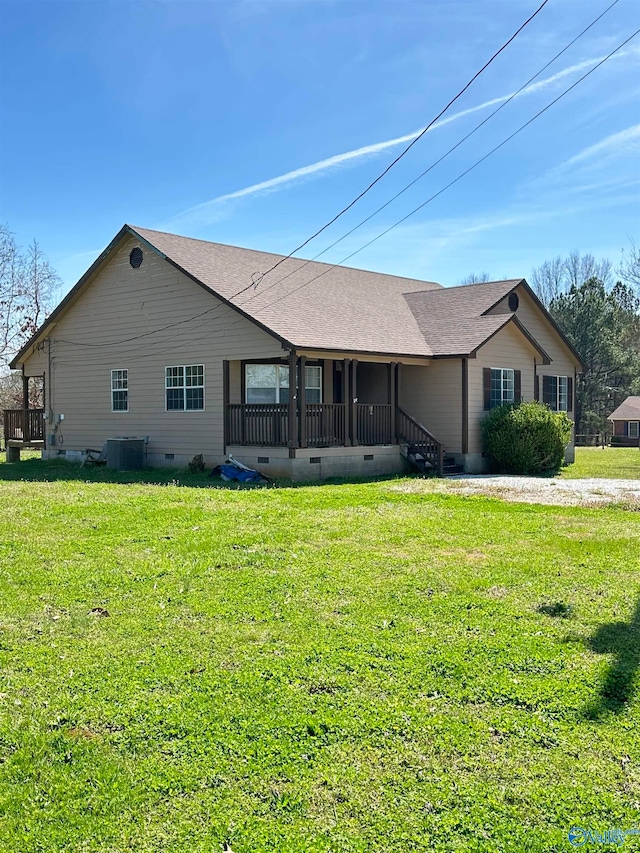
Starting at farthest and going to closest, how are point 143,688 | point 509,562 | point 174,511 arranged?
point 174,511 → point 509,562 → point 143,688

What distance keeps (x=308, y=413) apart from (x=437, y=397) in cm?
448

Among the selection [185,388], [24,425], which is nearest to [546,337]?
[185,388]

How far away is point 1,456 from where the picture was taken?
2542 cm

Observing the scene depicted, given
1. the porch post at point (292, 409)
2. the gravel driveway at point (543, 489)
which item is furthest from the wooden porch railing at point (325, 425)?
the gravel driveway at point (543, 489)

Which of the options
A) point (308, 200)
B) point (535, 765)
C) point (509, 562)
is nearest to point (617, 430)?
point (308, 200)

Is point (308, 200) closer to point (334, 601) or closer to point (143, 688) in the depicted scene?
point (334, 601)

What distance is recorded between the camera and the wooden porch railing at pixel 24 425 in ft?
76.5

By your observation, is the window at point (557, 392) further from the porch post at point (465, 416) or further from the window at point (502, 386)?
the porch post at point (465, 416)

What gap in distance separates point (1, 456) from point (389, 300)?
14.1 meters

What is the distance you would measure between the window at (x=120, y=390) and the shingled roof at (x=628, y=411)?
3726 cm

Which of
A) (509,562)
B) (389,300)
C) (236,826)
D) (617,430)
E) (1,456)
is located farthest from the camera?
(617,430)

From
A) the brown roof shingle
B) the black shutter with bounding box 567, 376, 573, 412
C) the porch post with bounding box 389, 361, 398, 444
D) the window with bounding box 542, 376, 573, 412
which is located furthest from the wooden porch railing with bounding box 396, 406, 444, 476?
the black shutter with bounding box 567, 376, 573, 412

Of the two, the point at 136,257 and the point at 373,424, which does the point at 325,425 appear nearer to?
the point at 373,424

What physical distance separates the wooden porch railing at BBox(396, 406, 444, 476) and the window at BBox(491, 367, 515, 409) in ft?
8.66
